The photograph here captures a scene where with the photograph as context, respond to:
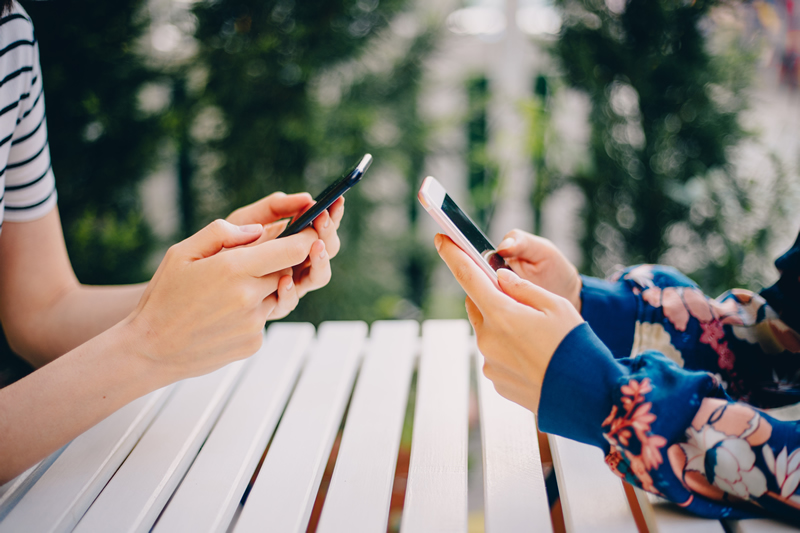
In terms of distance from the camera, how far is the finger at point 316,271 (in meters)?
0.76

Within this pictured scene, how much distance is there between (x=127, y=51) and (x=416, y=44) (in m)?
1.04

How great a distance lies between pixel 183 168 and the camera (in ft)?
7.55

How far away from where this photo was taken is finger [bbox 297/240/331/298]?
2.48ft

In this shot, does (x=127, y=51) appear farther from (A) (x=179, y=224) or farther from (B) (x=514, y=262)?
(B) (x=514, y=262)

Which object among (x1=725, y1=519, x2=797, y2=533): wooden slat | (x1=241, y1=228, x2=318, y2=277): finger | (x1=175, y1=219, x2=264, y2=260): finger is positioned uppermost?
(x1=175, y1=219, x2=264, y2=260): finger

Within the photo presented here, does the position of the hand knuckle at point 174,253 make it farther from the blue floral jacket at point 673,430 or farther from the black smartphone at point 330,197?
the blue floral jacket at point 673,430

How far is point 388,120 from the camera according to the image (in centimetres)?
195

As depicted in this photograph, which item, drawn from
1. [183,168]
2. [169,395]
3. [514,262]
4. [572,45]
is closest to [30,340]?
[169,395]

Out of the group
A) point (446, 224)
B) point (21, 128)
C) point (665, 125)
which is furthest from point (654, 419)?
point (665, 125)

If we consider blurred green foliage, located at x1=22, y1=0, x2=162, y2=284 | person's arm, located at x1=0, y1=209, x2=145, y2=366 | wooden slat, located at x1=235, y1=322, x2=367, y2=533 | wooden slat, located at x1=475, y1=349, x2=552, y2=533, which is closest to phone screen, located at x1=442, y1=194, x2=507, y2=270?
wooden slat, located at x1=475, y1=349, x2=552, y2=533

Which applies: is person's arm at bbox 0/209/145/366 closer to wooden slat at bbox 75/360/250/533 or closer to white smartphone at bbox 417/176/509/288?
wooden slat at bbox 75/360/250/533

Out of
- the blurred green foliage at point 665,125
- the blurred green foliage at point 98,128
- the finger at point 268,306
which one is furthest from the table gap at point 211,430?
the blurred green foliage at point 665,125

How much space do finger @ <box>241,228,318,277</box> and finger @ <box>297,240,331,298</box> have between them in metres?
0.05

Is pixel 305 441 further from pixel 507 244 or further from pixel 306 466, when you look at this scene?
pixel 507 244
